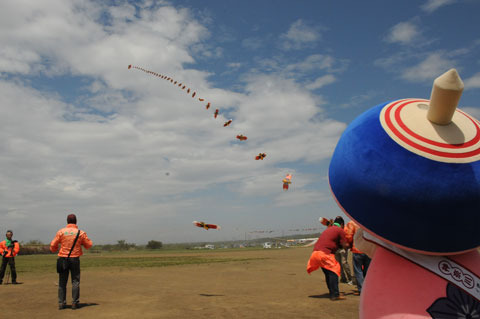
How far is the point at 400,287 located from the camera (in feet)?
8.80

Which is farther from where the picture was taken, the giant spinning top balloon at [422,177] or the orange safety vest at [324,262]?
the orange safety vest at [324,262]

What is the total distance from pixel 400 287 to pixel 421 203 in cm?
64

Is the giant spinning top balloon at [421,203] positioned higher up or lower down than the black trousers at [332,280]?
higher up

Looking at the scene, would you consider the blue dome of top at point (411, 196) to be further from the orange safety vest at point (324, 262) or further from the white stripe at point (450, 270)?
the orange safety vest at point (324, 262)

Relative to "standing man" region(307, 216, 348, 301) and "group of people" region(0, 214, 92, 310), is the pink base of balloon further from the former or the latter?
"group of people" region(0, 214, 92, 310)

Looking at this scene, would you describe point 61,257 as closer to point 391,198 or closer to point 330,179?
point 330,179

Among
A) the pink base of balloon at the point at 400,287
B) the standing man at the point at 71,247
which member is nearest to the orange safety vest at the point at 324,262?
the standing man at the point at 71,247

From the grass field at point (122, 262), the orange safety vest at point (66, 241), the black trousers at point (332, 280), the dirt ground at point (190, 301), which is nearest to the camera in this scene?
the dirt ground at point (190, 301)

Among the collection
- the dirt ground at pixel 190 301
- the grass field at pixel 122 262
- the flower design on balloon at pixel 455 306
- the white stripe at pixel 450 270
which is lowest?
the grass field at pixel 122 262

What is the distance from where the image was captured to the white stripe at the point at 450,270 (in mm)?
2654

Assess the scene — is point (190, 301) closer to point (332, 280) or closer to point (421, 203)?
point (332, 280)

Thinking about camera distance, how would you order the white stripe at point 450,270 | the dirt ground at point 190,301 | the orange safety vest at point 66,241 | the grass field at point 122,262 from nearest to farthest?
the white stripe at point 450,270, the dirt ground at point 190,301, the orange safety vest at point 66,241, the grass field at point 122,262

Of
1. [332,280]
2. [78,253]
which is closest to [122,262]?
[78,253]

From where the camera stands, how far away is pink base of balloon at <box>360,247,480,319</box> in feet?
8.44
